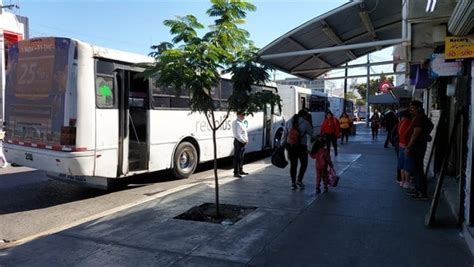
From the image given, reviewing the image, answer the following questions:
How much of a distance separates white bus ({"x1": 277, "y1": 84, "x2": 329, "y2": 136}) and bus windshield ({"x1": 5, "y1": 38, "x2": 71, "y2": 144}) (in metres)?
10.9

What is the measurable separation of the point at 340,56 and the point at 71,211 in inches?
338

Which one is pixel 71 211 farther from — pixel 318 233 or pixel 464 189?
pixel 464 189

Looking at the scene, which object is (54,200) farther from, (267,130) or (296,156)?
(267,130)

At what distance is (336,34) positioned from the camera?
11039mm

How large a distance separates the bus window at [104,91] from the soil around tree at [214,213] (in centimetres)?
275

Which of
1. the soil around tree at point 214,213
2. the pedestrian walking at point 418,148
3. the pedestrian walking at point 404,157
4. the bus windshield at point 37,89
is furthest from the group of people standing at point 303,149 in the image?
the bus windshield at point 37,89

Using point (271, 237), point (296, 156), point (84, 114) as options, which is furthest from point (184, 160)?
point (271, 237)

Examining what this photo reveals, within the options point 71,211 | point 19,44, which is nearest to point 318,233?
point 71,211

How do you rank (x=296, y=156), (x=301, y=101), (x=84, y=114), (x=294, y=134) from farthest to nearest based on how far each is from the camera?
(x=301, y=101)
(x=296, y=156)
(x=294, y=134)
(x=84, y=114)

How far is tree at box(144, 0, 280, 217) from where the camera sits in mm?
6469

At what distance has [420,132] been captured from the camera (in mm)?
8008

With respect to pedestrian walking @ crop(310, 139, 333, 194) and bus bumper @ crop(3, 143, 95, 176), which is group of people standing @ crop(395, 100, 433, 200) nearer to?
pedestrian walking @ crop(310, 139, 333, 194)

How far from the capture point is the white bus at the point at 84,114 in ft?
26.0

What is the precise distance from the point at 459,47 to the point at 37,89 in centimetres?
715
